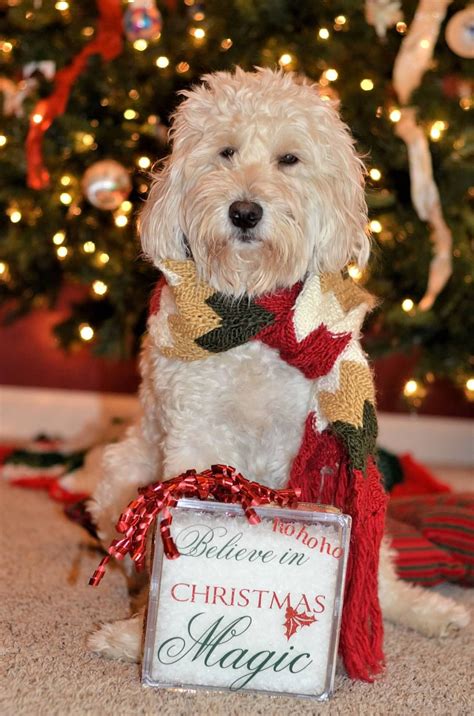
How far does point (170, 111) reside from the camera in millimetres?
2768

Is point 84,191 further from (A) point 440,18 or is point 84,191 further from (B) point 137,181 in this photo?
(A) point 440,18

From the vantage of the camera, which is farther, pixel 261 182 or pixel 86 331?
pixel 86 331

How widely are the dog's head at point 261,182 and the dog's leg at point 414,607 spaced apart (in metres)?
0.67

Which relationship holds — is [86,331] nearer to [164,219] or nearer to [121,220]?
[121,220]

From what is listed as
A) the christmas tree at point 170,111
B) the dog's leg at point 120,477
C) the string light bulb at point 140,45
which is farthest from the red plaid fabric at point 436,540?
the string light bulb at point 140,45

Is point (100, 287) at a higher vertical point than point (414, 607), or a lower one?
higher

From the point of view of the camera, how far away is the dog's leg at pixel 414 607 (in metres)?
1.83

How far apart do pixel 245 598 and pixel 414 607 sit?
54 cm

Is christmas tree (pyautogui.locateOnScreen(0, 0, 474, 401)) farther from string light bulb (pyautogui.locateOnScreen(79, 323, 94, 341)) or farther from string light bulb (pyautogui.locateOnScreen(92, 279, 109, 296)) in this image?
string light bulb (pyautogui.locateOnScreen(79, 323, 94, 341))

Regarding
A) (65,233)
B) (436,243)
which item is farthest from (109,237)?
(436,243)

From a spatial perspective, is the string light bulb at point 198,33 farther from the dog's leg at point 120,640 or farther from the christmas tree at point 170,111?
the dog's leg at point 120,640

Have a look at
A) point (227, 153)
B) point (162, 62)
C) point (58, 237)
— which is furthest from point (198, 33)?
point (227, 153)

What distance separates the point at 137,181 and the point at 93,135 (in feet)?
0.68

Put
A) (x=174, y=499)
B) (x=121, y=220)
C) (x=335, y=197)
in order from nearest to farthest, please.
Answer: (x=174, y=499), (x=335, y=197), (x=121, y=220)
